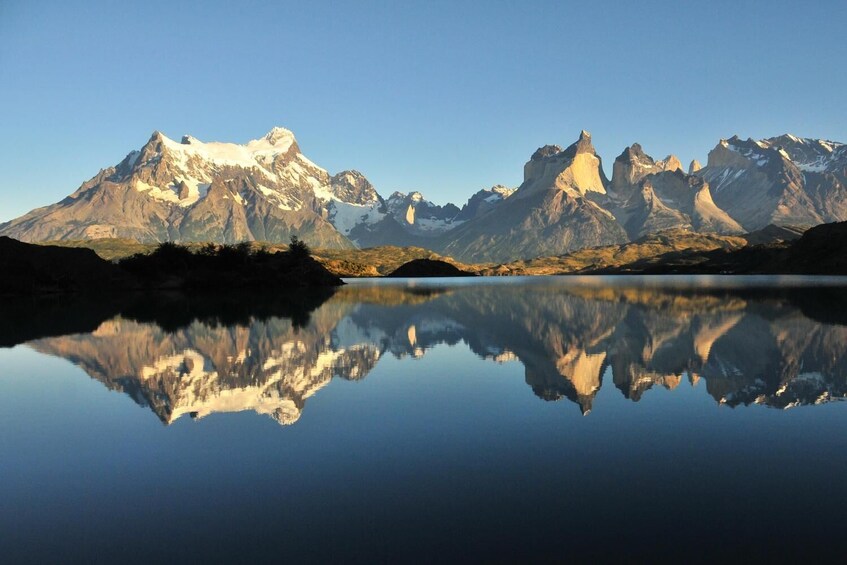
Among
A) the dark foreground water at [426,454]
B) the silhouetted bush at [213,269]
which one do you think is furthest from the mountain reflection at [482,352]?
the silhouetted bush at [213,269]

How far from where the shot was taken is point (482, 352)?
42.9m

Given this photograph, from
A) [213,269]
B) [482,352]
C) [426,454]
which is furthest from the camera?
[213,269]

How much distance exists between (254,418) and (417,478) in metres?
9.63

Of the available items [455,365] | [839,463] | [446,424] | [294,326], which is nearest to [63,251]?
[294,326]

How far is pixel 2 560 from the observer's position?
12.2m

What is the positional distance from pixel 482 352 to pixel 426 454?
80.4 ft

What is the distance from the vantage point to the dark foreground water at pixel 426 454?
501 inches

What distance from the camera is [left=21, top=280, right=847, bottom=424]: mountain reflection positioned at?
28094 mm

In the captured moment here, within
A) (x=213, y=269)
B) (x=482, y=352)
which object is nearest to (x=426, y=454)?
(x=482, y=352)

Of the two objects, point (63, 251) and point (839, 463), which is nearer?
point (839, 463)

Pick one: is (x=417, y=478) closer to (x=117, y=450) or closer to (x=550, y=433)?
(x=550, y=433)

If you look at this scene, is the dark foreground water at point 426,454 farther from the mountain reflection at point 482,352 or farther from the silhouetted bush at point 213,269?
the silhouetted bush at point 213,269

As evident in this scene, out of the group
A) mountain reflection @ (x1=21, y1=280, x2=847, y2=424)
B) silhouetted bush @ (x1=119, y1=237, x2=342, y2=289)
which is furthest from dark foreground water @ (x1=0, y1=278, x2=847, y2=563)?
silhouetted bush @ (x1=119, y1=237, x2=342, y2=289)

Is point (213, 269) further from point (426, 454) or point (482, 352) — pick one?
point (426, 454)
